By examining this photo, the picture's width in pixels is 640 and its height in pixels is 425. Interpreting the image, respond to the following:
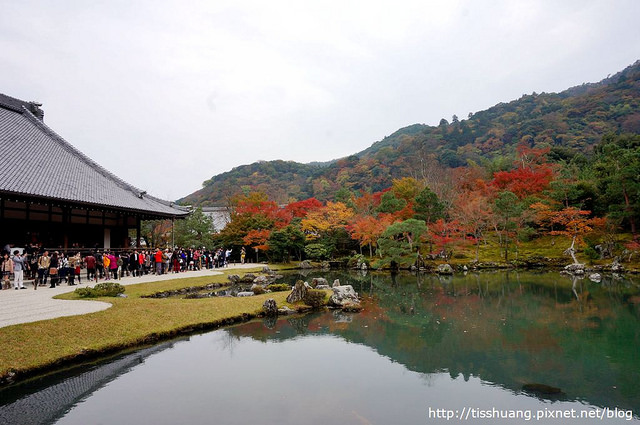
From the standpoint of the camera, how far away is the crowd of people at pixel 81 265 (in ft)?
44.4

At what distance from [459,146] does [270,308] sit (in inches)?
2862

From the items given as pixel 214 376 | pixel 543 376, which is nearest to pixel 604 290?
pixel 543 376

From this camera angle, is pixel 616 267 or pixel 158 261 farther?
pixel 616 267

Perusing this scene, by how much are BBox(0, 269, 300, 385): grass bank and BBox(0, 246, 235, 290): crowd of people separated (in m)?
2.89

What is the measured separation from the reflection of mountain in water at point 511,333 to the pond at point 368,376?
47 mm

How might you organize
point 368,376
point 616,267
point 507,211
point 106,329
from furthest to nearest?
1. point 507,211
2. point 616,267
3. point 106,329
4. point 368,376

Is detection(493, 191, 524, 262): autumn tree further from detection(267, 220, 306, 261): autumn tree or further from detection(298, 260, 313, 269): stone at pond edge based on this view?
detection(267, 220, 306, 261): autumn tree

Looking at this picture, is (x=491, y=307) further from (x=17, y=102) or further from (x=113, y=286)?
(x=17, y=102)

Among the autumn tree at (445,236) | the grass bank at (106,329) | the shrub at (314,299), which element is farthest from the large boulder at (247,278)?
the autumn tree at (445,236)

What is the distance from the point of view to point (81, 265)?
58.1 ft

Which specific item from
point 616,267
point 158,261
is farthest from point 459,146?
point 158,261

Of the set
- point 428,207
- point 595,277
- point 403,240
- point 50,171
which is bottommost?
point 595,277

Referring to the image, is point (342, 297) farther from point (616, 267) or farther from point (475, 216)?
point (616, 267)

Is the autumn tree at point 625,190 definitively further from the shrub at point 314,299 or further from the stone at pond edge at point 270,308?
the stone at pond edge at point 270,308
